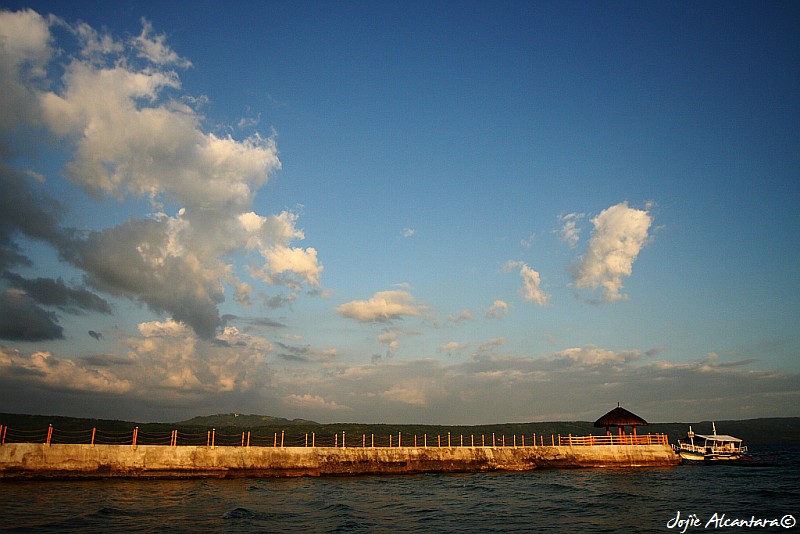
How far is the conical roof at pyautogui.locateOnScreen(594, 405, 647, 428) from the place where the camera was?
51125mm

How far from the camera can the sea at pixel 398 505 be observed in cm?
2178

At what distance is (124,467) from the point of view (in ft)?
118

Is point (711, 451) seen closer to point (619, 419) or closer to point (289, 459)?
point (619, 419)

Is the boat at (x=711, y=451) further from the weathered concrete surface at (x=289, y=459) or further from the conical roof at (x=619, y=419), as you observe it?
the conical roof at (x=619, y=419)

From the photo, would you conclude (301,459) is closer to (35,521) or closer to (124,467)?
(124,467)

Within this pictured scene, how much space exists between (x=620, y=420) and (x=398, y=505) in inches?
1292

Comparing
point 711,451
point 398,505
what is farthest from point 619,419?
point 398,505

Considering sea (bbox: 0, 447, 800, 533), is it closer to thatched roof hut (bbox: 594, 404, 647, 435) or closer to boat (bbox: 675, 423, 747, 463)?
thatched roof hut (bbox: 594, 404, 647, 435)

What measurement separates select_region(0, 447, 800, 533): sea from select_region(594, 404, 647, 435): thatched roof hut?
10097mm

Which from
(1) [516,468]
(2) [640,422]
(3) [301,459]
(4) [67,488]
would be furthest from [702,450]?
(4) [67,488]

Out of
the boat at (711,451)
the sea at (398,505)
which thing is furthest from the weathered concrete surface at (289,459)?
the boat at (711,451)

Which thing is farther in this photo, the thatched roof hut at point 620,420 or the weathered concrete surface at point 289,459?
the thatched roof hut at point 620,420

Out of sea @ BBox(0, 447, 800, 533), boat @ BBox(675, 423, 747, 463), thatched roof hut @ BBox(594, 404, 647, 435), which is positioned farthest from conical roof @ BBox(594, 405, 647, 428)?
boat @ BBox(675, 423, 747, 463)

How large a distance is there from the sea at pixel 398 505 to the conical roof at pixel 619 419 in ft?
33.2
